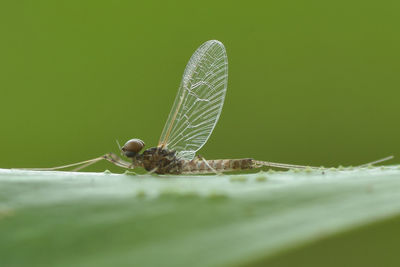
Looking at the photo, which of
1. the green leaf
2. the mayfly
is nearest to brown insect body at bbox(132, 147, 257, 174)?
the mayfly

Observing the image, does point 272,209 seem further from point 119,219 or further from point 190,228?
point 119,219

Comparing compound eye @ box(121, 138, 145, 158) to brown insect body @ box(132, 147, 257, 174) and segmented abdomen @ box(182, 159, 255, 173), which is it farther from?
segmented abdomen @ box(182, 159, 255, 173)

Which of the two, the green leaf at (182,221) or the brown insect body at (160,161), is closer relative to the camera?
the green leaf at (182,221)

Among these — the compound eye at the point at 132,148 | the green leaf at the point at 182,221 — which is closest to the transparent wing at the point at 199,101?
the compound eye at the point at 132,148

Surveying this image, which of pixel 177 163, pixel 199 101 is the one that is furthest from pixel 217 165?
pixel 199 101

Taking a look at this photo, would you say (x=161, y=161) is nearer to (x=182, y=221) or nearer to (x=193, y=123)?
(x=193, y=123)

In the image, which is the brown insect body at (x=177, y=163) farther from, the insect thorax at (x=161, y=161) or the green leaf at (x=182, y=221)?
the green leaf at (x=182, y=221)
